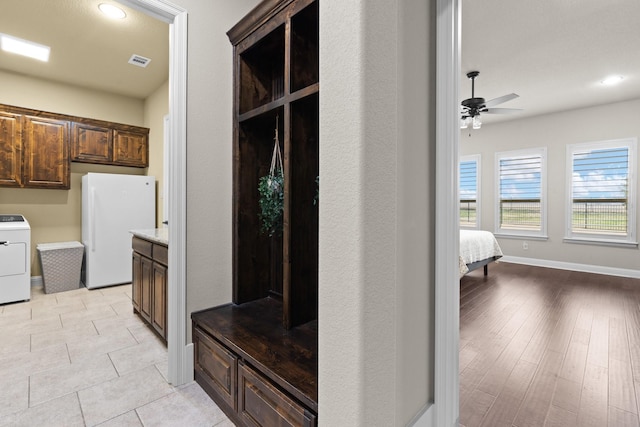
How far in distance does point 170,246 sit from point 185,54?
3.98 ft

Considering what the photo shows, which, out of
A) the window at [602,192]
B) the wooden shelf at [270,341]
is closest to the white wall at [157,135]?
the wooden shelf at [270,341]

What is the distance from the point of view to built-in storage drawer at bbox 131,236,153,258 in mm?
2521

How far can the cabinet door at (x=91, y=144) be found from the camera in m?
4.21

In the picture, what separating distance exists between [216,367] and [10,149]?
4212 millimetres

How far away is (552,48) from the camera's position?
3338 mm

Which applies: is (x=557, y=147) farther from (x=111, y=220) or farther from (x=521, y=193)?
(x=111, y=220)

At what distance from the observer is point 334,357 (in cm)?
95

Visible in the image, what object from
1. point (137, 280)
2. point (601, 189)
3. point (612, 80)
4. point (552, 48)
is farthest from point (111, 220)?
point (601, 189)

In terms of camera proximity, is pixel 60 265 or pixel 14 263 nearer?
pixel 14 263

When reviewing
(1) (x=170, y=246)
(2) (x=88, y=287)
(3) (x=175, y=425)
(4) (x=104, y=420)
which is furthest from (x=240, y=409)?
(2) (x=88, y=287)

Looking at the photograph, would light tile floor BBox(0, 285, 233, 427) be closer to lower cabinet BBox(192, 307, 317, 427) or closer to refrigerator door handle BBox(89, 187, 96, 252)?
lower cabinet BBox(192, 307, 317, 427)

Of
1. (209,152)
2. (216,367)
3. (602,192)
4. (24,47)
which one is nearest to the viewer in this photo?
(216,367)

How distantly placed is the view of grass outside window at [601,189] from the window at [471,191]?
158cm

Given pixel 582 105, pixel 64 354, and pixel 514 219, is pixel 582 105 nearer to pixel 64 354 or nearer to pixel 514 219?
pixel 514 219
